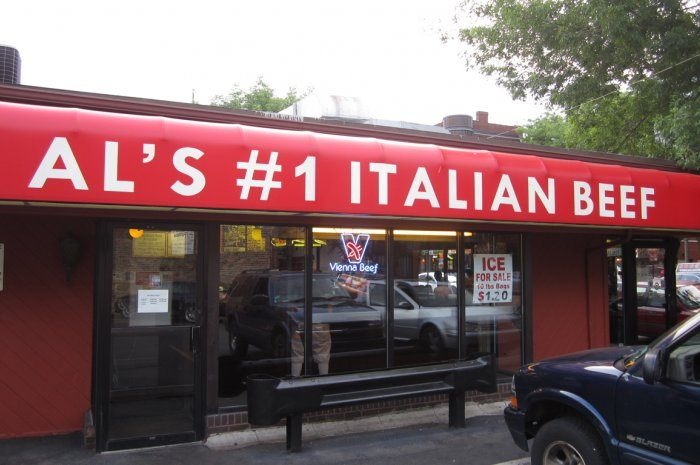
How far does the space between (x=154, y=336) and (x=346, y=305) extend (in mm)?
2348

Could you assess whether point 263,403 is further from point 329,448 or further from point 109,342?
point 109,342

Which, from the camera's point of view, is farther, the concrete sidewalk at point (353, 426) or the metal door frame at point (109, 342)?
the concrete sidewalk at point (353, 426)

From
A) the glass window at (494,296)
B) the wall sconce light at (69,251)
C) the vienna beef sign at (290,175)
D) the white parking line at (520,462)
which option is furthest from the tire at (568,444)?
the wall sconce light at (69,251)

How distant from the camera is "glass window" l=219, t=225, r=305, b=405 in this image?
6.25 metres

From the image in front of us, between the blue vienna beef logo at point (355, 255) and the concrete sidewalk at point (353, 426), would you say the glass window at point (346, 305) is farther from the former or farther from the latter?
the concrete sidewalk at point (353, 426)

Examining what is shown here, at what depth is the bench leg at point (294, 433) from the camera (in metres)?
5.50

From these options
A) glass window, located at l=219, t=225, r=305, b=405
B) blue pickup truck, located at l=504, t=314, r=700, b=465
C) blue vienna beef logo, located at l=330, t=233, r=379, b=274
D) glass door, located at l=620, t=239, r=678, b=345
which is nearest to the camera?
blue pickup truck, located at l=504, t=314, r=700, b=465

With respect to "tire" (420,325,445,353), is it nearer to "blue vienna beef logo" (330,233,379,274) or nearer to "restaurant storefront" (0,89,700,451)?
"restaurant storefront" (0,89,700,451)

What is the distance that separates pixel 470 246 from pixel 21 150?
18.1ft

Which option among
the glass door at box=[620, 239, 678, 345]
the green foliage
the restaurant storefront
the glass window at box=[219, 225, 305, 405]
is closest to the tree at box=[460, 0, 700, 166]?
the glass door at box=[620, 239, 678, 345]

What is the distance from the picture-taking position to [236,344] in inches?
251

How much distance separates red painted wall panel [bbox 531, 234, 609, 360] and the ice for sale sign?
473 mm

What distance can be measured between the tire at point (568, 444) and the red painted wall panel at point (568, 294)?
402 centimetres

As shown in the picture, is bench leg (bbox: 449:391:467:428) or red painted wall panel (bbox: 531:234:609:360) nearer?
bench leg (bbox: 449:391:467:428)
